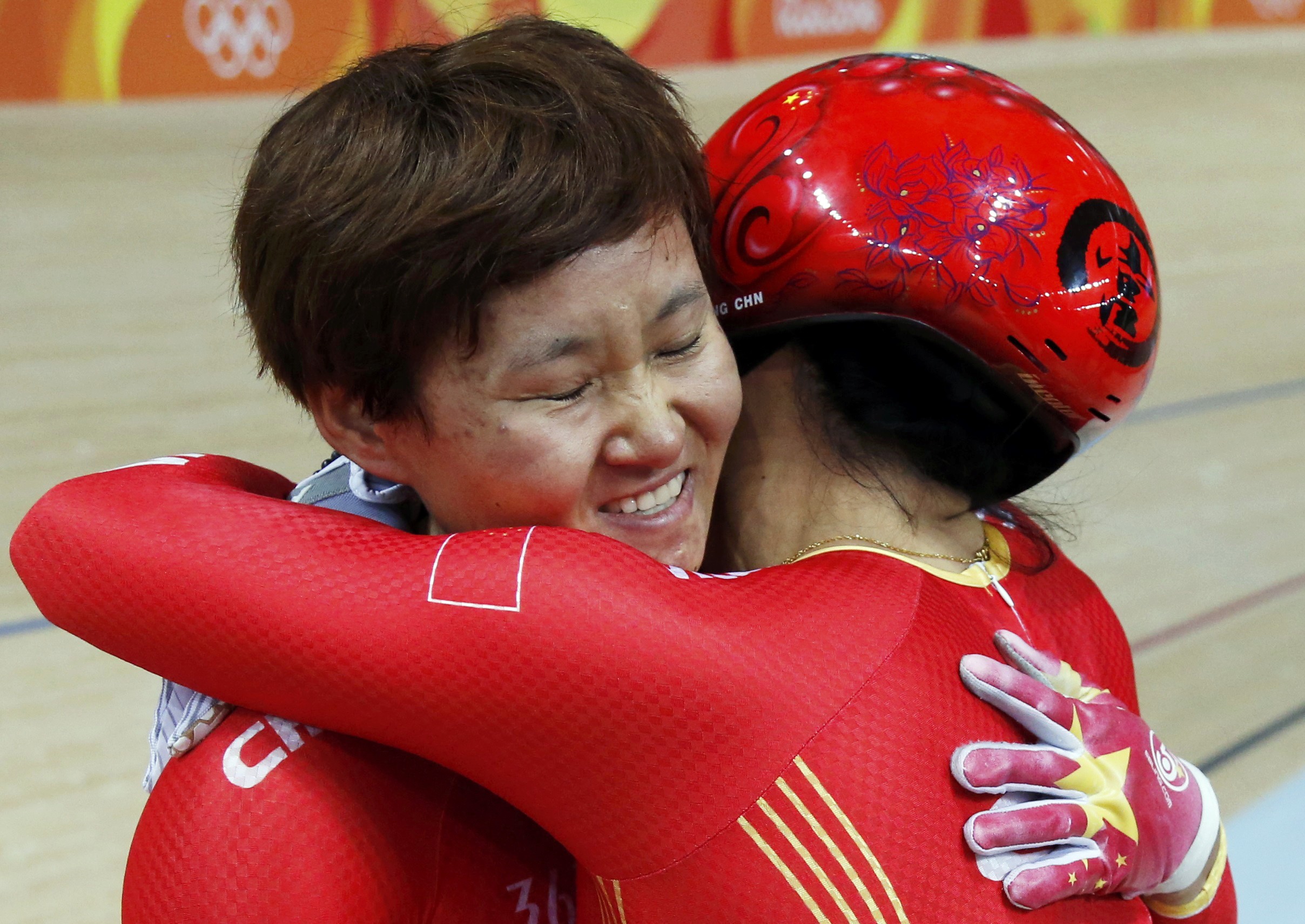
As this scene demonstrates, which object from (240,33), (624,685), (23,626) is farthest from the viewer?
(240,33)

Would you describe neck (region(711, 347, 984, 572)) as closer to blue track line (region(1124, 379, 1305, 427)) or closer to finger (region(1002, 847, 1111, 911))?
finger (region(1002, 847, 1111, 911))

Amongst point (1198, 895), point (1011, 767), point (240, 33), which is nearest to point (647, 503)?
point (1011, 767)

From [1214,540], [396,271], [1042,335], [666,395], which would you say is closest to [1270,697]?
[1214,540]

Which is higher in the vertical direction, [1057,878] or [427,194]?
[427,194]

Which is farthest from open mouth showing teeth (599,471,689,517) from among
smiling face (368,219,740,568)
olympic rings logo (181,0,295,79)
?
olympic rings logo (181,0,295,79)

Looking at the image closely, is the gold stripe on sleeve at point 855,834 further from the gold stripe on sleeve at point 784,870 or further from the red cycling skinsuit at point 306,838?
the red cycling skinsuit at point 306,838

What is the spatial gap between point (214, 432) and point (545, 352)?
2661 millimetres

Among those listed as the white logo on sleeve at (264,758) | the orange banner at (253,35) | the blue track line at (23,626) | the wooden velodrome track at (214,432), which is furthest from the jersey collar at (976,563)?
the orange banner at (253,35)

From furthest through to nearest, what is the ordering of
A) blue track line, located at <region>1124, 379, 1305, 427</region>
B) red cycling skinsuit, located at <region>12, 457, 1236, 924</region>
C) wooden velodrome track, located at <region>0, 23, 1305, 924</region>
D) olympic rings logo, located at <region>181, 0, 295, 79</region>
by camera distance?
olympic rings logo, located at <region>181, 0, 295, 79</region> → blue track line, located at <region>1124, 379, 1305, 427</region> → wooden velodrome track, located at <region>0, 23, 1305, 924</region> → red cycling skinsuit, located at <region>12, 457, 1236, 924</region>

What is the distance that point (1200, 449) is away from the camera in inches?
168

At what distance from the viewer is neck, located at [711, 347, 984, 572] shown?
4.29 ft

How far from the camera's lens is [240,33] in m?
4.87

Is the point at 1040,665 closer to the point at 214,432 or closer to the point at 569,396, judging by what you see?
the point at 569,396

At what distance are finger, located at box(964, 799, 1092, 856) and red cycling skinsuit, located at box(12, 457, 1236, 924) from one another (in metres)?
0.02
